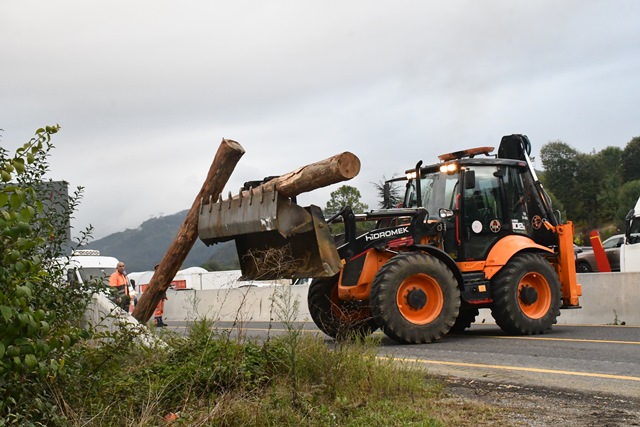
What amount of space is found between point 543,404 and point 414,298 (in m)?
5.11

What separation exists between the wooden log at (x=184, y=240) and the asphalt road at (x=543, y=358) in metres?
0.95

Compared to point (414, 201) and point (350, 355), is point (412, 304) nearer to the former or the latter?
point (414, 201)

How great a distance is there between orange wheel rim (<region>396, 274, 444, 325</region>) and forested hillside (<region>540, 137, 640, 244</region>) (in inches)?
2967

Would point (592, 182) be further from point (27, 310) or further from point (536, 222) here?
point (27, 310)

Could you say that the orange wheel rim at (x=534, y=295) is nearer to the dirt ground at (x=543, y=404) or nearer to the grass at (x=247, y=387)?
the dirt ground at (x=543, y=404)

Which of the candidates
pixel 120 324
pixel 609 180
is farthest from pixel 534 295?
pixel 609 180

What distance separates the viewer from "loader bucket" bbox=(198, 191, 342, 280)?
10.6 metres

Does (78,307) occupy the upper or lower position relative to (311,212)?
lower

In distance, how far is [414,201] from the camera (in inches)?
555

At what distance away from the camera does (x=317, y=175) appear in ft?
32.3

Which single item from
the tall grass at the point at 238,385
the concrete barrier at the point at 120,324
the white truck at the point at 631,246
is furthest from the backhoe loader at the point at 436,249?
the white truck at the point at 631,246

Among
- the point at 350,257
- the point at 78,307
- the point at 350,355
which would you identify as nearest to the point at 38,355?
the point at 78,307

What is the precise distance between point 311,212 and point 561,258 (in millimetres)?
5433

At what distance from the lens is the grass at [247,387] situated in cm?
582
